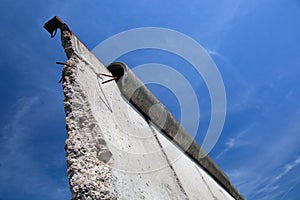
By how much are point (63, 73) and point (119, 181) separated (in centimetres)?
73

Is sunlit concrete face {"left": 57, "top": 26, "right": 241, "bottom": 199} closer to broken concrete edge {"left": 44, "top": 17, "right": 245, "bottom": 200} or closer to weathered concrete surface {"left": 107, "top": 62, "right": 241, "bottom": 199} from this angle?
broken concrete edge {"left": 44, "top": 17, "right": 245, "bottom": 200}

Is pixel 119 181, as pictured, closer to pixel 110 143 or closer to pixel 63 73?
pixel 110 143

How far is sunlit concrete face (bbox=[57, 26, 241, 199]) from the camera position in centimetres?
107

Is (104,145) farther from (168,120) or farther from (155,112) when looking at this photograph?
(168,120)

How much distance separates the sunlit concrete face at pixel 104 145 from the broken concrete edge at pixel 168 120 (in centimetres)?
1

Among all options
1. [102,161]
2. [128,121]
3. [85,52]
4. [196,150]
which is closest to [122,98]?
[128,121]

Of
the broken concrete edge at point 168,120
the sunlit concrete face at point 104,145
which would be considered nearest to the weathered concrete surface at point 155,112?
the broken concrete edge at point 168,120

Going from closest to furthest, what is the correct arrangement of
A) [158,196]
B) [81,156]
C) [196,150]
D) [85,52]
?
[81,156]
[158,196]
[85,52]
[196,150]

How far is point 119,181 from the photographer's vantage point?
114cm

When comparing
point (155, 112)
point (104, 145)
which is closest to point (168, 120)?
point (155, 112)

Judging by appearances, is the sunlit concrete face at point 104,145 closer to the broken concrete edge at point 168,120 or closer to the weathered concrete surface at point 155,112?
the broken concrete edge at point 168,120

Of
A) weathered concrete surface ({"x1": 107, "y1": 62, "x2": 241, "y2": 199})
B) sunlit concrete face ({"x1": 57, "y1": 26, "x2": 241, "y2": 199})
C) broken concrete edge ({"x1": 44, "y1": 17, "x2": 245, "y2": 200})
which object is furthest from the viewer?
weathered concrete surface ({"x1": 107, "y1": 62, "x2": 241, "y2": 199})

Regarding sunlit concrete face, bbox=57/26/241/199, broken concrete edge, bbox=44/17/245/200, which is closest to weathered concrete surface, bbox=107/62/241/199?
broken concrete edge, bbox=44/17/245/200

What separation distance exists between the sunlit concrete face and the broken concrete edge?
0.01 metres
